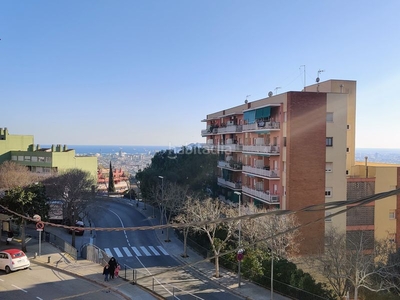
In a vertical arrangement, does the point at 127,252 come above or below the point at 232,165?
below

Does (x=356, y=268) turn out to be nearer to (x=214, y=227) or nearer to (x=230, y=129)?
(x=214, y=227)

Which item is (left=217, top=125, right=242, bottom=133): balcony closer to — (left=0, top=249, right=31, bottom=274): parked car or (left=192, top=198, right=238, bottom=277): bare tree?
(left=192, top=198, right=238, bottom=277): bare tree

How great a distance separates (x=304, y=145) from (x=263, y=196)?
17.0 ft

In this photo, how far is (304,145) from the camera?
25.4 m

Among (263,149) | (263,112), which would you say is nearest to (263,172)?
(263,149)

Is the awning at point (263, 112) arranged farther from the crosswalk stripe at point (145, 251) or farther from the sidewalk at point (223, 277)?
the crosswalk stripe at point (145, 251)

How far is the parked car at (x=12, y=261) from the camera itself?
17.8 m

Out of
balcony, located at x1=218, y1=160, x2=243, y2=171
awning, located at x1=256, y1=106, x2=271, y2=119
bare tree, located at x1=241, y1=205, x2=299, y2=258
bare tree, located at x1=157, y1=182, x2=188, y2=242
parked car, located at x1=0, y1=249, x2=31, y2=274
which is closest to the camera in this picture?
parked car, located at x1=0, y1=249, x2=31, y2=274

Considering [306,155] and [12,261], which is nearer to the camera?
[12,261]

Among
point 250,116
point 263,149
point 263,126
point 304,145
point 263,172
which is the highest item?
point 250,116

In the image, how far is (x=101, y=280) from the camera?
17.3 meters

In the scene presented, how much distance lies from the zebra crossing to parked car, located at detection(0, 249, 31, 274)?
7342 mm

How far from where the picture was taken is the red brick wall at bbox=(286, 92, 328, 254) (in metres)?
25.3

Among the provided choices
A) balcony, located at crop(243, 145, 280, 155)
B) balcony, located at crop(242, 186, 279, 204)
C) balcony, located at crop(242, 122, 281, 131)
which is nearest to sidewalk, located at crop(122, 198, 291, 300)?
balcony, located at crop(242, 186, 279, 204)
